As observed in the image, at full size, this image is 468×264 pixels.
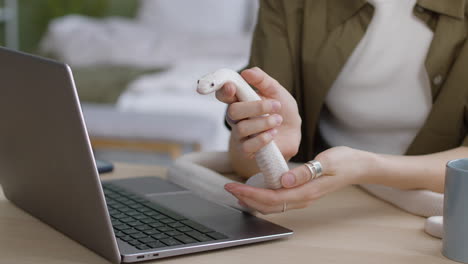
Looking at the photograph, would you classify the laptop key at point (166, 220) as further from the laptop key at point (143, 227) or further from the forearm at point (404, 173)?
the forearm at point (404, 173)

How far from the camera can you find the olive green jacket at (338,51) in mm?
1285

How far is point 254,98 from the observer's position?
90 cm

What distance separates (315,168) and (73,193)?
1.01ft

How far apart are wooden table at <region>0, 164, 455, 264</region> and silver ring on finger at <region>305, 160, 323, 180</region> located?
70 millimetres

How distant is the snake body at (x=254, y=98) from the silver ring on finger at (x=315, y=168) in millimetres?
36

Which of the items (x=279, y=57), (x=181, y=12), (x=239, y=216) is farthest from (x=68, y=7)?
(x=239, y=216)

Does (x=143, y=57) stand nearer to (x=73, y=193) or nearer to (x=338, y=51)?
(x=338, y=51)

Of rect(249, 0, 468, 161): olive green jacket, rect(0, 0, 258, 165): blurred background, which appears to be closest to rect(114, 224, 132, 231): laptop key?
rect(249, 0, 468, 161): olive green jacket

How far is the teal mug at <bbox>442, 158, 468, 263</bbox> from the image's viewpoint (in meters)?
0.83

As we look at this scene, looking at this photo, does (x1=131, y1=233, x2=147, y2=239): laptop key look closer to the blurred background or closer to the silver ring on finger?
the silver ring on finger

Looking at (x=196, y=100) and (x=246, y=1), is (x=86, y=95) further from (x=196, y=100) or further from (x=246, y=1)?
(x=246, y=1)

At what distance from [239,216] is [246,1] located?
142 inches

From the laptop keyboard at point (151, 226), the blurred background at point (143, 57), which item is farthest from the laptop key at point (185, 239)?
the blurred background at point (143, 57)

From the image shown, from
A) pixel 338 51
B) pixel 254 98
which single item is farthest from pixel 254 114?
pixel 338 51
